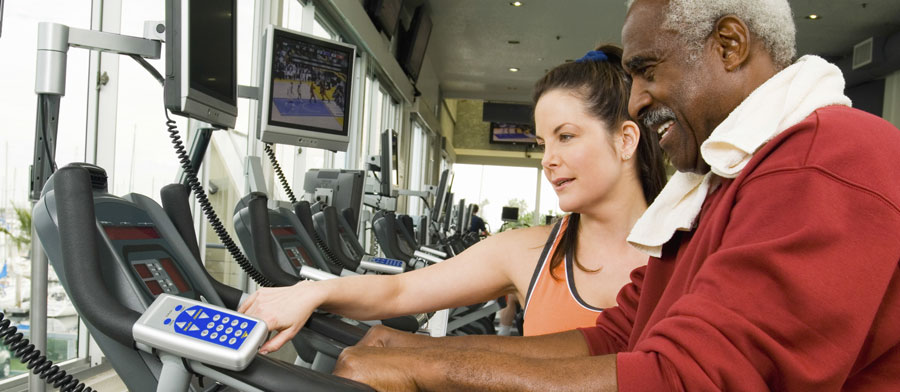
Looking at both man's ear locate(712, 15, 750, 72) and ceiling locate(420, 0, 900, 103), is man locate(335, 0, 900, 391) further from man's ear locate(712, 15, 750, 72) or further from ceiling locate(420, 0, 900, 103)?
ceiling locate(420, 0, 900, 103)

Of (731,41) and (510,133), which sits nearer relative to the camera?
(731,41)

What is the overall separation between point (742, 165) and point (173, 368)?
27.0 inches

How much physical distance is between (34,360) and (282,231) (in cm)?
98

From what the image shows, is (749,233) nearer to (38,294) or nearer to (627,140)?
(627,140)

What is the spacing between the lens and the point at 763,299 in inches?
23.8

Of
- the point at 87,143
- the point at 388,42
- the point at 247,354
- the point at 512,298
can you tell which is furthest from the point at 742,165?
the point at 388,42

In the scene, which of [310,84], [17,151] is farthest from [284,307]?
[17,151]

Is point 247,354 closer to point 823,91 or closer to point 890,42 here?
point 823,91

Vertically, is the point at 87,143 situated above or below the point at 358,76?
below

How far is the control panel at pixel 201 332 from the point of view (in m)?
0.74

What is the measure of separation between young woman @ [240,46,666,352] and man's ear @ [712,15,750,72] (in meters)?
0.65

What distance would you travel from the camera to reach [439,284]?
152cm

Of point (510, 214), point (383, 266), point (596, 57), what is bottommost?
point (510, 214)

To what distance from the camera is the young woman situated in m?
1.43
